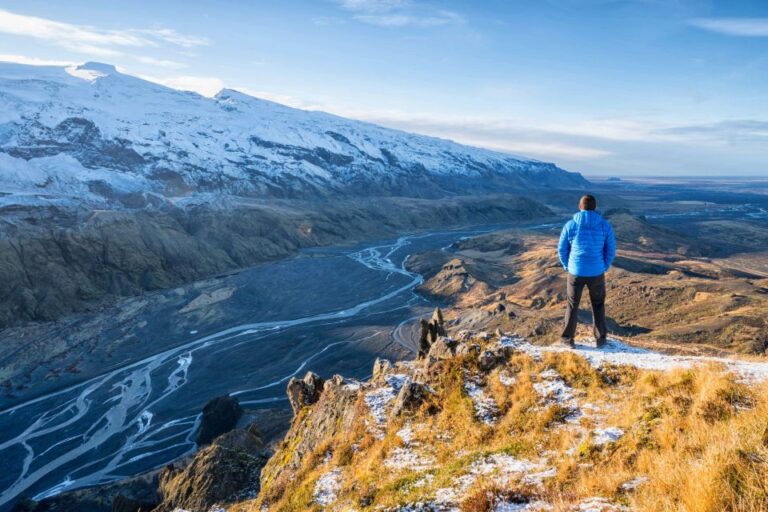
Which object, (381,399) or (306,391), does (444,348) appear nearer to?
(381,399)

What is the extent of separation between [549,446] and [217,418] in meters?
37.7

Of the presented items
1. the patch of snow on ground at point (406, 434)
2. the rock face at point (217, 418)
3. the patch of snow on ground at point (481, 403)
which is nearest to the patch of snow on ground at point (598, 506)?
the patch of snow on ground at point (481, 403)

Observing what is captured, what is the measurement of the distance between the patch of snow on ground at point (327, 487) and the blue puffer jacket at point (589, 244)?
6.46 meters

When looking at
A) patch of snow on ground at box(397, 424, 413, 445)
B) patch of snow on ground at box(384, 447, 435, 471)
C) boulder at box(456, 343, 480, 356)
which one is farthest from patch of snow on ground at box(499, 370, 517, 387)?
patch of snow on ground at box(384, 447, 435, 471)

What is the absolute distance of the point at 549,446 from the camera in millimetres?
7391

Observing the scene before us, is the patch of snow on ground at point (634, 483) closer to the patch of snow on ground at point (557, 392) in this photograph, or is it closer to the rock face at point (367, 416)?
the patch of snow on ground at point (557, 392)

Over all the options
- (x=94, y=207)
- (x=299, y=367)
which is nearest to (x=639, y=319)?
(x=299, y=367)

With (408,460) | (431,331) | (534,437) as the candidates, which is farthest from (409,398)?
(431,331)

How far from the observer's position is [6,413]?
4700cm

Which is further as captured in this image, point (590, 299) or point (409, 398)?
point (409, 398)

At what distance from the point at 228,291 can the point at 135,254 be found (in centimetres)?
2287

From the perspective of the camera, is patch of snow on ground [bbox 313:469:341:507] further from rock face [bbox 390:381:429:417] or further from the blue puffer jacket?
the blue puffer jacket

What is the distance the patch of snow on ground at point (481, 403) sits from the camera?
9289mm

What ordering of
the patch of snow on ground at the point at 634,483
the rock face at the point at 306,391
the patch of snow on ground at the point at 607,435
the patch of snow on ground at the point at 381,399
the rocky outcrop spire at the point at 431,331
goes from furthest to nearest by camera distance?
the rocky outcrop spire at the point at 431,331 → the rock face at the point at 306,391 → the patch of snow on ground at the point at 381,399 → the patch of snow on ground at the point at 607,435 → the patch of snow on ground at the point at 634,483
